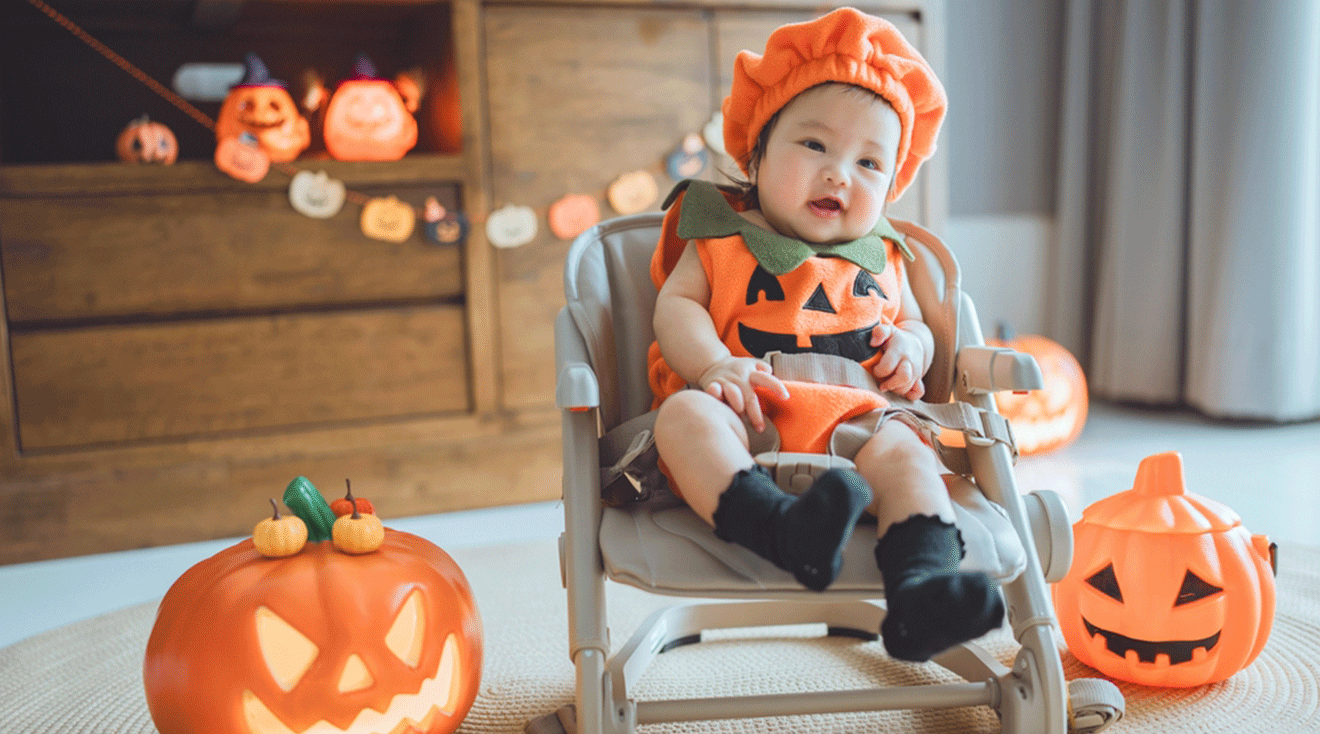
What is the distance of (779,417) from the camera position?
1.13 meters

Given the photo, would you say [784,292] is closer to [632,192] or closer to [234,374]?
[632,192]

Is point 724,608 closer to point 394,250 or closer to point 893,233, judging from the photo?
point 893,233

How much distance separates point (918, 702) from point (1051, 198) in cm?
254

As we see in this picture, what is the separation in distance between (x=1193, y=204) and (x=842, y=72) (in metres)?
2.03

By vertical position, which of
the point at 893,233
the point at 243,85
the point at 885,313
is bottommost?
the point at 885,313

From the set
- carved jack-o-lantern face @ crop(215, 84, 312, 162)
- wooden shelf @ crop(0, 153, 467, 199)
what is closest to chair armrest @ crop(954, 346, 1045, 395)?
wooden shelf @ crop(0, 153, 467, 199)

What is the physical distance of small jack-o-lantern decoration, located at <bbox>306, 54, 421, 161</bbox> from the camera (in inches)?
80.8

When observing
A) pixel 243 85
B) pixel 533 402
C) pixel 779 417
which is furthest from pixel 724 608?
pixel 243 85

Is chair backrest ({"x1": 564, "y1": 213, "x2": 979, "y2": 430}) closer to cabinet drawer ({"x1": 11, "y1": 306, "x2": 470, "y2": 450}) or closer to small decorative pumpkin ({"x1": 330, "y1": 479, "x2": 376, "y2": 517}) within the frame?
small decorative pumpkin ({"x1": 330, "y1": 479, "x2": 376, "y2": 517})

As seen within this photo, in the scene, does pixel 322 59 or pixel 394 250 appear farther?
pixel 322 59

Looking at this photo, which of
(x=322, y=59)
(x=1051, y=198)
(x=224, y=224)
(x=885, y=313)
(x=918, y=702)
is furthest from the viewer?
(x=1051, y=198)

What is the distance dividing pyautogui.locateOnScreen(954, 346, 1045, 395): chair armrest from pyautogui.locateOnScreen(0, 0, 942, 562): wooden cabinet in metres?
1.14

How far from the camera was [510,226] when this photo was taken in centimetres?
212

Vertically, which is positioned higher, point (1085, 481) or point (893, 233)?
point (893, 233)
